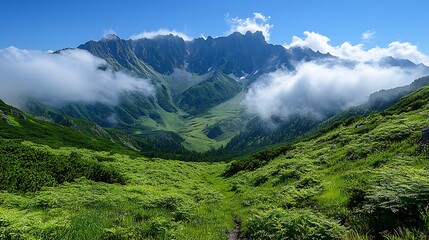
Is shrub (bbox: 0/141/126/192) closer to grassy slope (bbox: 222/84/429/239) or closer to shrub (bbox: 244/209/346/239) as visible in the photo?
grassy slope (bbox: 222/84/429/239)

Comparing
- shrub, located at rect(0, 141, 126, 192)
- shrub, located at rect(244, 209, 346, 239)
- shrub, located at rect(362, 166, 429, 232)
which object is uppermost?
shrub, located at rect(0, 141, 126, 192)

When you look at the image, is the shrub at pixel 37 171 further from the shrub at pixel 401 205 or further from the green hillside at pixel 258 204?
the shrub at pixel 401 205

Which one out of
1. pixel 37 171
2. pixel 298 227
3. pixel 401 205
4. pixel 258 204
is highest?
pixel 37 171

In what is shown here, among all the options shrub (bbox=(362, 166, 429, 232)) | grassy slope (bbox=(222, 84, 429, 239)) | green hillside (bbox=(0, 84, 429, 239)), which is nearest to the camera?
shrub (bbox=(362, 166, 429, 232))

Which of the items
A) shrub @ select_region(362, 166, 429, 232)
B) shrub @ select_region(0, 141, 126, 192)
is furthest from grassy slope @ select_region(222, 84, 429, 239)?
shrub @ select_region(0, 141, 126, 192)

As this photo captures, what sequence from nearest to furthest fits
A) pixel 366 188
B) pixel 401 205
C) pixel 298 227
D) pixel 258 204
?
1. pixel 401 205
2. pixel 298 227
3. pixel 366 188
4. pixel 258 204

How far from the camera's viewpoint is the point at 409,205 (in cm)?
912

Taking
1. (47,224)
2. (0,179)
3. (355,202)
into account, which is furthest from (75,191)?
(355,202)

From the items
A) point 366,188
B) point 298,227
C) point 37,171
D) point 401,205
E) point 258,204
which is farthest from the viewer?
point 37,171

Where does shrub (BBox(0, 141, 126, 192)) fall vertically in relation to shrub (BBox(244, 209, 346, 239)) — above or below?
above

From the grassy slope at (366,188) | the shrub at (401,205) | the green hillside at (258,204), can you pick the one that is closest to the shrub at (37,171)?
the green hillside at (258,204)

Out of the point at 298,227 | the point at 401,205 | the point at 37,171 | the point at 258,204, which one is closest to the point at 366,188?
the point at 401,205

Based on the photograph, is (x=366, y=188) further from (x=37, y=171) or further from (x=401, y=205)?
(x=37, y=171)

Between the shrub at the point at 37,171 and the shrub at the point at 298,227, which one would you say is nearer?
the shrub at the point at 298,227
